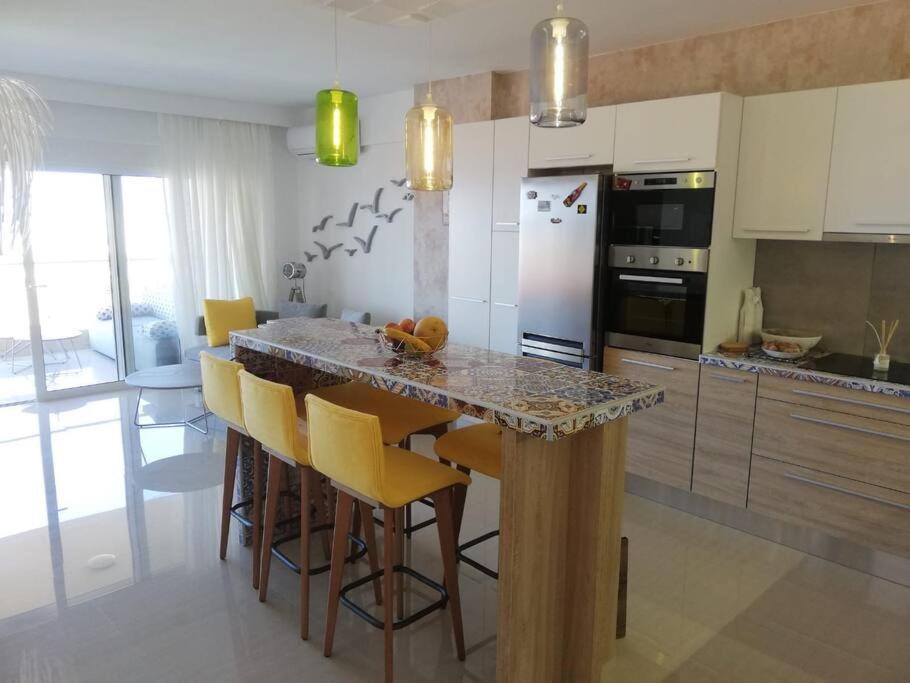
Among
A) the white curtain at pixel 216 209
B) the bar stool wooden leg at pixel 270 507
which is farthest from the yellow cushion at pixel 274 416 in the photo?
the white curtain at pixel 216 209

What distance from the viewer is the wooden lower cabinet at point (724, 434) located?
3564 mm

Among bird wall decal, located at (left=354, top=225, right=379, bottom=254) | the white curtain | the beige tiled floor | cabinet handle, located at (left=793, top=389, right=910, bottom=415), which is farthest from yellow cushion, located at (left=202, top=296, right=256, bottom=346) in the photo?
cabinet handle, located at (left=793, top=389, right=910, bottom=415)

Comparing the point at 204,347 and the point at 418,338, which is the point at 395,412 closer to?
the point at 418,338

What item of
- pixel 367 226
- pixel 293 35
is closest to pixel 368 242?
pixel 367 226

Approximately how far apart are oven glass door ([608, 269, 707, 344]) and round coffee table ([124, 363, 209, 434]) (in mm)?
3196

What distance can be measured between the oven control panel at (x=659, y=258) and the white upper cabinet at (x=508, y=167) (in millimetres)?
859

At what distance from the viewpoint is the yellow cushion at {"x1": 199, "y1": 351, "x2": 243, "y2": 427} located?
9.52ft

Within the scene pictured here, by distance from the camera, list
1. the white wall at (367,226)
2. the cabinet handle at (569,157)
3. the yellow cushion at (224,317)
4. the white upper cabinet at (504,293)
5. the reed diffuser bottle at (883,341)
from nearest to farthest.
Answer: the reed diffuser bottle at (883,341)
the cabinet handle at (569,157)
the white upper cabinet at (504,293)
the yellow cushion at (224,317)
the white wall at (367,226)

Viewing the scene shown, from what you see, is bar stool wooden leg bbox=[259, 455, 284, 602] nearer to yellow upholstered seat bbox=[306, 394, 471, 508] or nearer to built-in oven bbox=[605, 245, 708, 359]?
yellow upholstered seat bbox=[306, 394, 471, 508]

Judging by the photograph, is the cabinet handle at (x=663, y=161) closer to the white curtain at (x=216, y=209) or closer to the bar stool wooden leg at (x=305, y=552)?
the bar stool wooden leg at (x=305, y=552)

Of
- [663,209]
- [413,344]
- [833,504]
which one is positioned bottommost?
[833,504]

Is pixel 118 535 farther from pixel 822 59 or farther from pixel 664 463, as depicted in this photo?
pixel 822 59

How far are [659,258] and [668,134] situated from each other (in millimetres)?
676

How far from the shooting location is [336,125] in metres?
2.86
